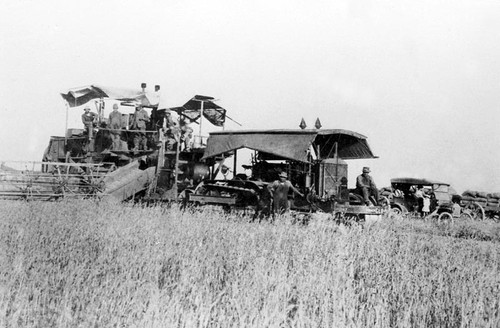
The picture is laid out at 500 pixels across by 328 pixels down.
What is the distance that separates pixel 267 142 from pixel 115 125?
7284 mm

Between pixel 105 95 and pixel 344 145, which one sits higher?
pixel 105 95

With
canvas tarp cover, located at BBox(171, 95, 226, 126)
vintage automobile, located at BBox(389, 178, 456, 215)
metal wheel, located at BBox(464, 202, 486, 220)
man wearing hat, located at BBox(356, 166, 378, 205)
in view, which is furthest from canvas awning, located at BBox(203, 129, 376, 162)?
metal wheel, located at BBox(464, 202, 486, 220)

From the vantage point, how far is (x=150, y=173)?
15.1 metres

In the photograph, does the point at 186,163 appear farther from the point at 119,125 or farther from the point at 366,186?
the point at 366,186

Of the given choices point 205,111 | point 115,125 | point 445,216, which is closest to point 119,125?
point 115,125

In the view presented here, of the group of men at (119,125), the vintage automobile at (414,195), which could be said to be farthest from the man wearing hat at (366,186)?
the group of men at (119,125)

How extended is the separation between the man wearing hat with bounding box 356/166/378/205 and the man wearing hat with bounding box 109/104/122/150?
8771 mm

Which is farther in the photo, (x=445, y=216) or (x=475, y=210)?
(x=475, y=210)

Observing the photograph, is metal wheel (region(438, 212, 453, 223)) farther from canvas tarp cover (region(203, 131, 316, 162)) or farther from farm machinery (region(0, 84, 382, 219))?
canvas tarp cover (region(203, 131, 316, 162))

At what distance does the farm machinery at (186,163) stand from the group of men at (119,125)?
0.08m

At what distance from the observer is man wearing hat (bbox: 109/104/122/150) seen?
1689cm

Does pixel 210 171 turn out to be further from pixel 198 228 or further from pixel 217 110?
pixel 198 228

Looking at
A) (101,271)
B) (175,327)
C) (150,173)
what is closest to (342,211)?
(150,173)

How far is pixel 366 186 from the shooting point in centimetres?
1314
